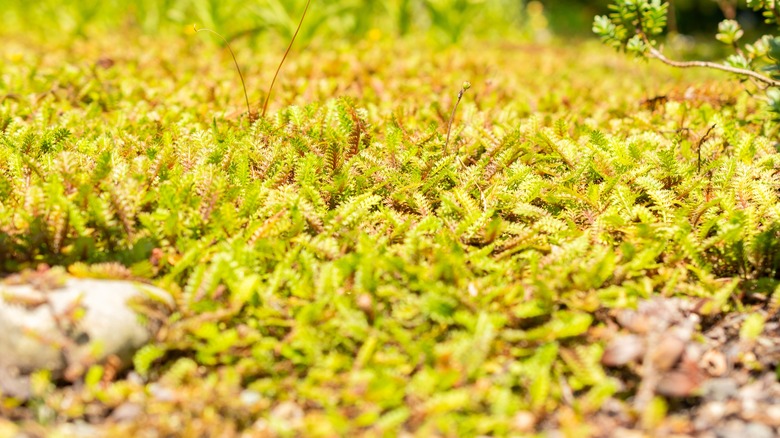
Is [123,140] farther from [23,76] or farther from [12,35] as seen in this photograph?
[12,35]

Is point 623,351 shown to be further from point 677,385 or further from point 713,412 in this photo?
point 713,412

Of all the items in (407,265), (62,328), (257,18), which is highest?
(257,18)

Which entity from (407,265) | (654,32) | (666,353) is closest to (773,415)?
(666,353)

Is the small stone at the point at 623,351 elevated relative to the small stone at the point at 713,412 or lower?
elevated

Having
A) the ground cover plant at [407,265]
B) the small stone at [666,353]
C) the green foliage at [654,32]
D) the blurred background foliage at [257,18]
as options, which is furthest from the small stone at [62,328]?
the blurred background foliage at [257,18]

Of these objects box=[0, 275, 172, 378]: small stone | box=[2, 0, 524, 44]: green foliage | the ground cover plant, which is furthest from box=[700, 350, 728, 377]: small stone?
box=[2, 0, 524, 44]: green foliage

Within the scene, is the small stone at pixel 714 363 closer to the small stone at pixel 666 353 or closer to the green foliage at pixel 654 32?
the small stone at pixel 666 353

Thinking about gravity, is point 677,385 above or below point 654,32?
below

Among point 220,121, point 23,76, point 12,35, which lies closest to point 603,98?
point 220,121
